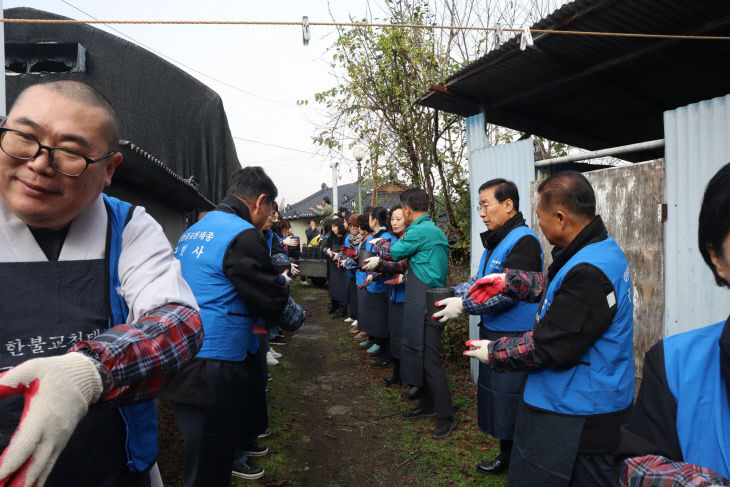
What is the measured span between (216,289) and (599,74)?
14.6ft

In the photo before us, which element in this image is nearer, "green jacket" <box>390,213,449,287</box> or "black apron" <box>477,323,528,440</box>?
"black apron" <box>477,323,528,440</box>

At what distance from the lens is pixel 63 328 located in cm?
111

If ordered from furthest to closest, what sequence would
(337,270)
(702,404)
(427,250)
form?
(337,270)
(427,250)
(702,404)

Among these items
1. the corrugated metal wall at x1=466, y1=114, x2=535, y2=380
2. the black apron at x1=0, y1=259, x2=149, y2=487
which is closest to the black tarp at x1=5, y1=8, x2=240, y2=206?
the corrugated metal wall at x1=466, y1=114, x2=535, y2=380

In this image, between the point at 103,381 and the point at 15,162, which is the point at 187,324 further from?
the point at 15,162

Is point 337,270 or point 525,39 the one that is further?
point 337,270

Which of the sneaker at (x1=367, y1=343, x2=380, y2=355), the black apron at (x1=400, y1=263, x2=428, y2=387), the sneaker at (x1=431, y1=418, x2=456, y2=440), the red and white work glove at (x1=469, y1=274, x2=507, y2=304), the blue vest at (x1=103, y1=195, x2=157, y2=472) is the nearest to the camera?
the blue vest at (x1=103, y1=195, x2=157, y2=472)

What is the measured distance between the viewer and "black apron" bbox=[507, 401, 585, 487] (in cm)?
198

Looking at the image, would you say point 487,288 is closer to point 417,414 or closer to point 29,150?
point 417,414

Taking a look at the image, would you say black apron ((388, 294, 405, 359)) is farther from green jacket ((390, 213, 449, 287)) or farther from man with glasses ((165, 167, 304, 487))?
man with glasses ((165, 167, 304, 487))

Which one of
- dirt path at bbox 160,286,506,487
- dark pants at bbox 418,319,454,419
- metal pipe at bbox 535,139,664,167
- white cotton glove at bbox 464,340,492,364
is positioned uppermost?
metal pipe at bbox 535,139,664,167

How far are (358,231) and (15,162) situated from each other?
765 cm

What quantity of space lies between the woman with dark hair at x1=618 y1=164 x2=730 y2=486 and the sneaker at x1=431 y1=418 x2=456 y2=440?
330cm

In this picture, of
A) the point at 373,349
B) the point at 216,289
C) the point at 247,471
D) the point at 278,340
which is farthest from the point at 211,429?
→ the point at 278,340
